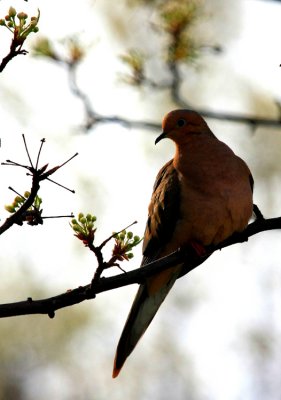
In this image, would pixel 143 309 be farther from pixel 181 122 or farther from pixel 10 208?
pixel 10 208

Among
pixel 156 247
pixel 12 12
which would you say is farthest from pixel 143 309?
pixel 12 12

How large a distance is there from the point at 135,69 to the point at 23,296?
12.3 feet

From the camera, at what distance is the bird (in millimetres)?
5371

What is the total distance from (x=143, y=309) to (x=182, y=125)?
1.23 m

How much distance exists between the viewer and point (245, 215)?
539 cm

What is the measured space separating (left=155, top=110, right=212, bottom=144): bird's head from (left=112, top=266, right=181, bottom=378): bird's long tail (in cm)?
86

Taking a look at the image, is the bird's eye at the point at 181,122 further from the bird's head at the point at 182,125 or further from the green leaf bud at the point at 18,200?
the green leaf bud at the point at 18,200

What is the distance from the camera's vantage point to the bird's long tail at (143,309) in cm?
532

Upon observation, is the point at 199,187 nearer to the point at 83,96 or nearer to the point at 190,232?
the point at 190,232

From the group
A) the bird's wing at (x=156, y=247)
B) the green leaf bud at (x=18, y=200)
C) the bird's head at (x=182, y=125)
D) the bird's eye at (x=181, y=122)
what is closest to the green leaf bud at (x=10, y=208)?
the green leaf bud at (x=18, y=200)

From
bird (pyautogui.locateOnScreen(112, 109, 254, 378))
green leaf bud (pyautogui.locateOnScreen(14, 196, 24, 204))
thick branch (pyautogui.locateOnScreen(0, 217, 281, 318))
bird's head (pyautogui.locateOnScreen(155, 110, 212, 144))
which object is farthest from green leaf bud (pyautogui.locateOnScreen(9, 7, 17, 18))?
bird's head (pyautogui.locateOnScreen(155, 110, 212, 144))

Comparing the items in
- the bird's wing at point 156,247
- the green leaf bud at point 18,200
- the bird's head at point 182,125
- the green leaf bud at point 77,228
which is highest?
the bird's head at point 182,125

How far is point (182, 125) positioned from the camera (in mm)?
6125

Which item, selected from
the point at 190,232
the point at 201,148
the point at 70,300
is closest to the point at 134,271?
the point at 70,300
